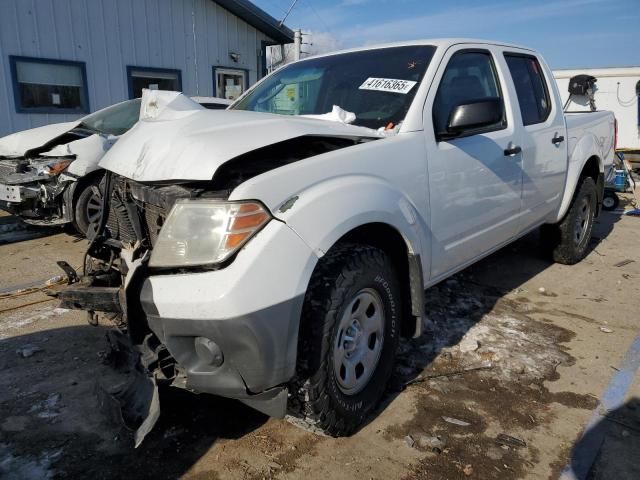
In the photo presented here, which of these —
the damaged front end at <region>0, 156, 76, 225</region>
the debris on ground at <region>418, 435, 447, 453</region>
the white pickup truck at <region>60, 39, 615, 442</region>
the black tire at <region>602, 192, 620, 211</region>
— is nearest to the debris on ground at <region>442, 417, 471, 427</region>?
the debris on ground at <region>418, 435, 447, 453</region>

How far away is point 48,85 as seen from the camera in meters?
9.28

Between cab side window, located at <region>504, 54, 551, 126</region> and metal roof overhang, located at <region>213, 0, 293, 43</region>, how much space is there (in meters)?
8.51

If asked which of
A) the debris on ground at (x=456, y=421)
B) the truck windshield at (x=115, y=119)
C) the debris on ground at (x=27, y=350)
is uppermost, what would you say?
the truck windshield at (x=115, y=119)

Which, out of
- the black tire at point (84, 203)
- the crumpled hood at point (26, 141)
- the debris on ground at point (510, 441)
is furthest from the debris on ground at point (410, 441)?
the crumpled hood at point (26, 141)

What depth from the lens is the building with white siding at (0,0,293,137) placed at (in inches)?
347

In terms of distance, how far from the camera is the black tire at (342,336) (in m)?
2.23

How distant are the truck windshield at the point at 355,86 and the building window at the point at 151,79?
7349 mm

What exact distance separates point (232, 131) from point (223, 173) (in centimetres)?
22

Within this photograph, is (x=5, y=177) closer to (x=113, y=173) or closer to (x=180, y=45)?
(x=113, y=173)

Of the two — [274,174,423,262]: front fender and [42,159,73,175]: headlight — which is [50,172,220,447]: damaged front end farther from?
[42,159,73,175]: headlight

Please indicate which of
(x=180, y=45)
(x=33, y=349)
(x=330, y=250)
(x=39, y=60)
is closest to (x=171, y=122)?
(x=330, y=250)

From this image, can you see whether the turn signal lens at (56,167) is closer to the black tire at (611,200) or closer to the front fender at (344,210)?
the front fender at (344,210)

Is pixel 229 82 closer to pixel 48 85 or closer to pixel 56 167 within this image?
pixel 48 85

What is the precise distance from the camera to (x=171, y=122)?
8.48 ft
